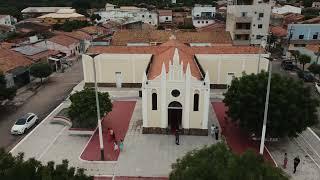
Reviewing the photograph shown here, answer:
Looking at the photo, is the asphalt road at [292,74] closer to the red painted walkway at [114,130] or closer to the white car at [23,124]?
the red painted walkway at [114,130]

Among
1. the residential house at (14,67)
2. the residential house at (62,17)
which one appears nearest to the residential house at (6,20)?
the residential house at (62,17)

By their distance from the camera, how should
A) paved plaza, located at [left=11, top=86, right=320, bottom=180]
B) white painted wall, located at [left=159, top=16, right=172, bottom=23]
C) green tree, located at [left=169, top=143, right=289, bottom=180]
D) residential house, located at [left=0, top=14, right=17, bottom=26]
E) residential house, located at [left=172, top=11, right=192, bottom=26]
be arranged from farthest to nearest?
white painted wall, located at [left=159, top=16, right=172, bottom=23] < residential house, located at [left=172, top=11, right=192, bottom=26] < residential house, located at [left=0, top=14, right=17, bottom=26] < paved plaza, located at [left=11, top=86, right=320, bottom=180] < green tree, located at [left=169, top=143, right=289, bottom=180]

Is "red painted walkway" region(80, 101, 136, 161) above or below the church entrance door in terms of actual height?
below

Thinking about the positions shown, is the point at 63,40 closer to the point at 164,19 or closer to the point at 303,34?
the point at 303,34

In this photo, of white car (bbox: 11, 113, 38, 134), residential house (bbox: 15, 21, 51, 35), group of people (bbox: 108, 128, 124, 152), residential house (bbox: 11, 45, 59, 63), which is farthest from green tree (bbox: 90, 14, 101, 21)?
group of people (bbox: 108, 128, 124, 152)

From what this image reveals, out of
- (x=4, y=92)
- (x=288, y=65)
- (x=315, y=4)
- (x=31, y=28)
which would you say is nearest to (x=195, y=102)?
(x=4, y=92)

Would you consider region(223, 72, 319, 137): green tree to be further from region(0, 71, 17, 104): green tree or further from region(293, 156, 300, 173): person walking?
region(0, 71, 17, 104): green tree
